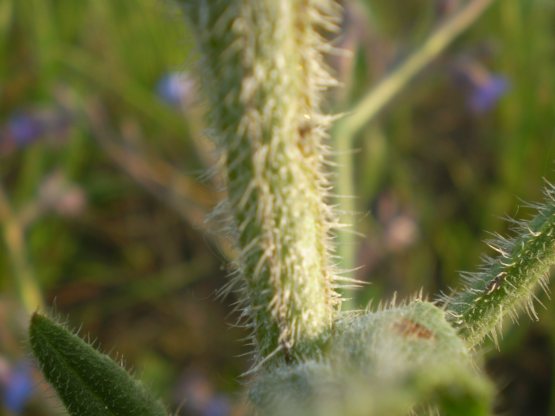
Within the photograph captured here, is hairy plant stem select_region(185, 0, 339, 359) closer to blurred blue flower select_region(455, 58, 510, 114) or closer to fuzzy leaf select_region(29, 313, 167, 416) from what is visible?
fuzzy leaf select_region(29, 313, 167, 416)

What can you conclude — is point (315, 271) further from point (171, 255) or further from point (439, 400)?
point (171, 255)


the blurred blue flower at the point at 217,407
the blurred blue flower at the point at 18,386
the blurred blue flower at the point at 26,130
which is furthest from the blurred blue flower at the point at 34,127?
the blurred blue flower at the point at 217,407

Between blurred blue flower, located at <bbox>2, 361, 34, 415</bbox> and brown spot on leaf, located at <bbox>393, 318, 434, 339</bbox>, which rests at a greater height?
brown spot on leaf, located at <bbox>393, 318, 434, 339</bbox>

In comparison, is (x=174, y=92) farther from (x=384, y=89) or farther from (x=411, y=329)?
(x=411, y=329)

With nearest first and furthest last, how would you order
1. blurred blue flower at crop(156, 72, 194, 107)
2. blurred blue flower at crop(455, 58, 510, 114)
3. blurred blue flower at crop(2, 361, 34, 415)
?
1. blurred blue flower at crop(2, 361, 34, 415)
2. blurred blue flower at crop(455, 58, 510, 114)
3. blurred blue flower at crop(156, 72, 194, 107)

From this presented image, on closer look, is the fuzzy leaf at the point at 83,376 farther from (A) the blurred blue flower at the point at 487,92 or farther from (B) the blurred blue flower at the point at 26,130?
A: (B) the blurred blue flower at the point at 26,130

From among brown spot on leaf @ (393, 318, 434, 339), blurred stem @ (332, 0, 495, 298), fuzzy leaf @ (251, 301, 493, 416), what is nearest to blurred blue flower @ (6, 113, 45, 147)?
blurred stem @ (332, 0, 495, 298)

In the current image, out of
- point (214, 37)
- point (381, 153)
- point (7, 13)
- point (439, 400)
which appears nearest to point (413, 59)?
point (381, 153)
